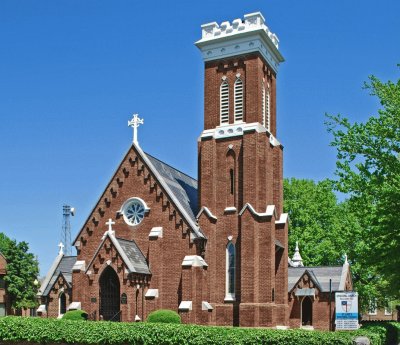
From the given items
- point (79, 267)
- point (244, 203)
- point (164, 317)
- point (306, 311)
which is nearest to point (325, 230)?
point (306, 311)

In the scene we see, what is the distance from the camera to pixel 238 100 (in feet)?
128

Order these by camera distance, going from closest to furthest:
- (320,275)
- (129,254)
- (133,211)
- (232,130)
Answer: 1. (129,254)
2. (232,130)
3. (133,211)
4. (320,275)

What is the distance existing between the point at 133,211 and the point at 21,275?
28286 mm

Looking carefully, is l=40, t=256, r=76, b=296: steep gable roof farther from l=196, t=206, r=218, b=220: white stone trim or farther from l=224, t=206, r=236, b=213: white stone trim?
l=224, t=206, r=236, b=213: white stone trim

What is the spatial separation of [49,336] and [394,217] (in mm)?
16444

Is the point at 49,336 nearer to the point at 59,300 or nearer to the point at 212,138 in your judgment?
the point at 59,300

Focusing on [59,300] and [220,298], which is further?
[59,300]

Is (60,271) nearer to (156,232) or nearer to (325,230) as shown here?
(156,232)

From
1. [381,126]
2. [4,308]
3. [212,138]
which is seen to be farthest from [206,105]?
[4,308]

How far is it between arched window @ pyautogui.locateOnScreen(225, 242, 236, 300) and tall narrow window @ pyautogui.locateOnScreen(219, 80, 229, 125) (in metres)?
8.15

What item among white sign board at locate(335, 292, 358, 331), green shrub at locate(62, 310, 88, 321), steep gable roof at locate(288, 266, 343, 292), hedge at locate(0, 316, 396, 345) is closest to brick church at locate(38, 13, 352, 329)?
steep gable roof at locate(288, 266, 343, 292)

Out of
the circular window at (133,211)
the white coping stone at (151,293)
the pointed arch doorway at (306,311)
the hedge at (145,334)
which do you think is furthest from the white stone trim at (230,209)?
the hedge at (145,334)

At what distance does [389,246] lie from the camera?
30547 mm

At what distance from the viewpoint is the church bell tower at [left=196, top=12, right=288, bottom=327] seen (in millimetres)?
35500
